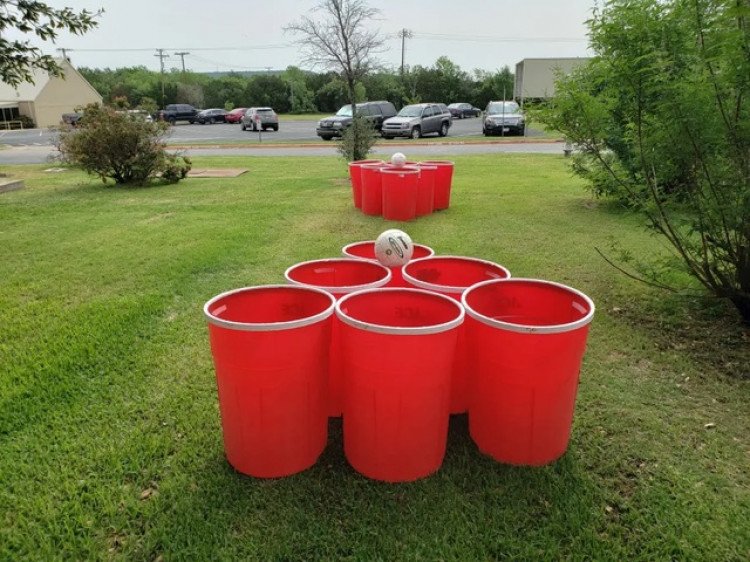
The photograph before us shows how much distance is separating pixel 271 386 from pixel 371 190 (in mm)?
6363

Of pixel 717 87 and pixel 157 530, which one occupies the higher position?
pixel 717 87

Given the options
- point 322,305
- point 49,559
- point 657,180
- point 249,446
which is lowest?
point 49,559

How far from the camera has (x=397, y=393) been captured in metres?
2.26

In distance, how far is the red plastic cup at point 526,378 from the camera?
7.47 ft

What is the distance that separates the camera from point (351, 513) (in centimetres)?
221

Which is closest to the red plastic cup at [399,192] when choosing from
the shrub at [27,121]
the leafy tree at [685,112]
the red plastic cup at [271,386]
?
the leafy tree at [685,112]

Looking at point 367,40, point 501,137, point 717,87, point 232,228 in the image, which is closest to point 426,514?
point 717,87

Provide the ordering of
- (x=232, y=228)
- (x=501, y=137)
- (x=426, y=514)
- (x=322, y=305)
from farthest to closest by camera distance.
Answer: (x=501, y=137) → (x=232, y=228) → (x=322, y=305) → (x=426, y=514)

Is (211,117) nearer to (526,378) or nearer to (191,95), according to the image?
(191,95)

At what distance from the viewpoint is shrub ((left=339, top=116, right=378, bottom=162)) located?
1311cm

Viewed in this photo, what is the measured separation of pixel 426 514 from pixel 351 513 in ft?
1.01

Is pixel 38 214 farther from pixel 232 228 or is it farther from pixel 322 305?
pixel 322 305

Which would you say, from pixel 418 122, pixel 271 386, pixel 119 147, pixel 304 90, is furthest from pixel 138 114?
pixel 304 90

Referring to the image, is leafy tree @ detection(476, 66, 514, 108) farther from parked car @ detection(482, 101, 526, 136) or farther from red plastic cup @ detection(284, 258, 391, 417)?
red plastic cup @ detection(284, 258, 391, 417)
